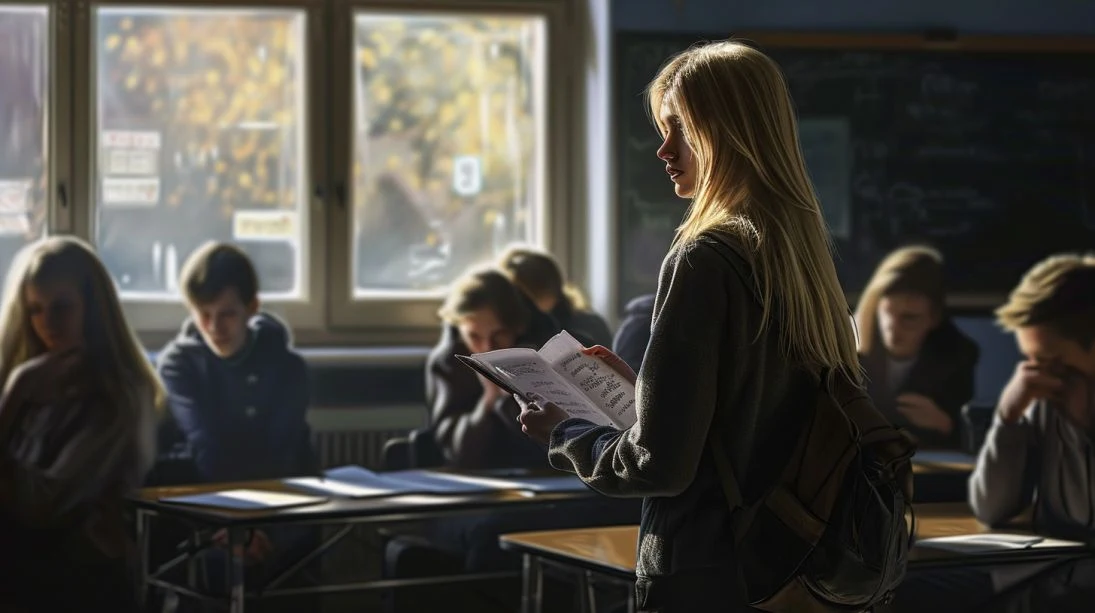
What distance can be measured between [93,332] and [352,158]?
4.60ft

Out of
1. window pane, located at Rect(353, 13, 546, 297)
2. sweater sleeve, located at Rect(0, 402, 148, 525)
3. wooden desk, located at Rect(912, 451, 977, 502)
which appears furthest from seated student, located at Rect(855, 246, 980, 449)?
sweater sleeve, located at Rect(0, 402, 148, 525)

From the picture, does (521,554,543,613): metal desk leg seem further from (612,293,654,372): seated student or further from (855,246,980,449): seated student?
(855,246,980,449): seated student

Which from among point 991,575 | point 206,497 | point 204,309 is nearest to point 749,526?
point 991,575

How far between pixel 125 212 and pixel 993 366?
3.38 metres

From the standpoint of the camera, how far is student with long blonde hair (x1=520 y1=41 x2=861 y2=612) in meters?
1.50

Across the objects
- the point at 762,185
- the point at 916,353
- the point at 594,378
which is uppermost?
the point at 762,185

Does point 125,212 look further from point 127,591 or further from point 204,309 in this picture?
point 127,591

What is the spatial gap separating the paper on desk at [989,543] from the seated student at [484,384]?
1600 mm

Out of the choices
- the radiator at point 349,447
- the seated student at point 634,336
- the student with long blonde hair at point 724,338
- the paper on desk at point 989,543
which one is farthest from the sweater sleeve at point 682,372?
the radiator at point 349,447

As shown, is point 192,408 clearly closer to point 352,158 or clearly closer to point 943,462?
point 352,158

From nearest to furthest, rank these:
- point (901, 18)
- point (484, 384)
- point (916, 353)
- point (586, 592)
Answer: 1. point (586, 592)
2. point (484, 384)
3. point (916, 353)
4. point (901, 18)

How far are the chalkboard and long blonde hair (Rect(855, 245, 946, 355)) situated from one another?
520 mm

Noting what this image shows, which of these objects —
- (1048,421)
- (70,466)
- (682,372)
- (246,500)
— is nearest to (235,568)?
(246,500)

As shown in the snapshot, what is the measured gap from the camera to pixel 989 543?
287 centimetres
